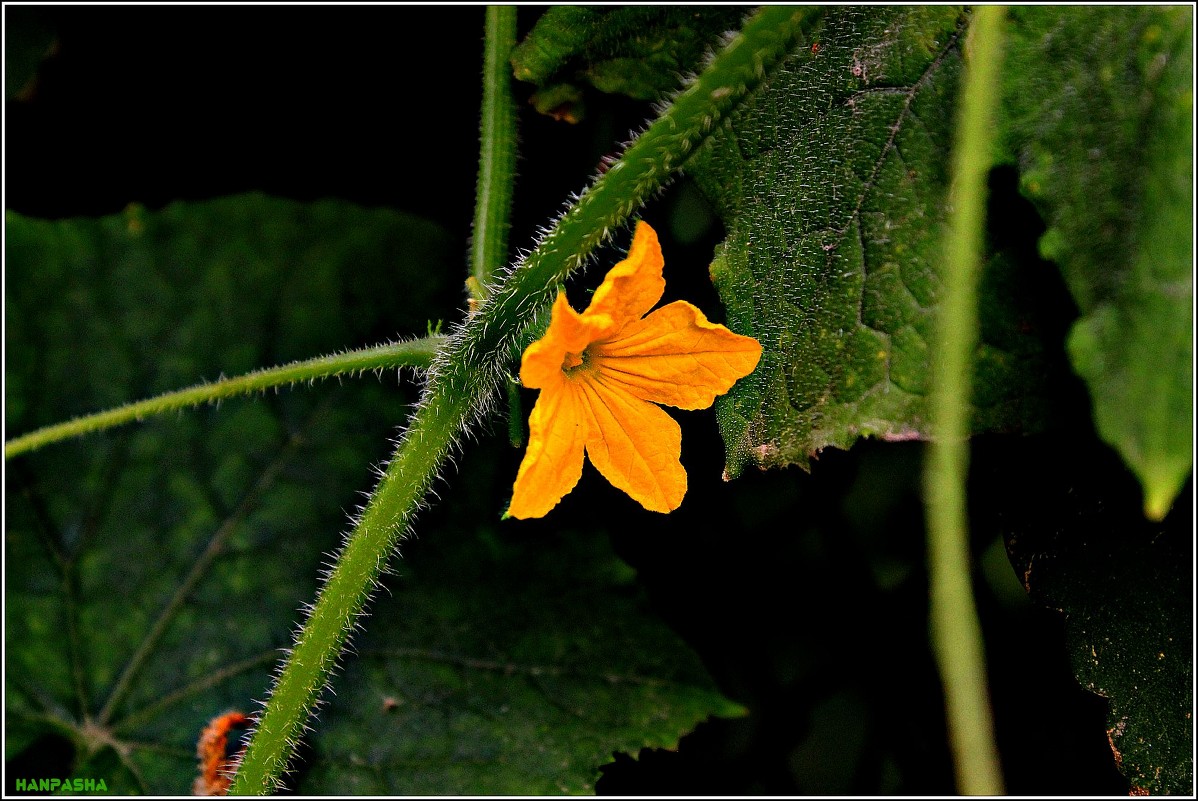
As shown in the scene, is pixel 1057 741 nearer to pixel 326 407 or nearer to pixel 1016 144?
pixel 1016 144

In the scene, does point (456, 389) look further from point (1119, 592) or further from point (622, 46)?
point (1119, 592)

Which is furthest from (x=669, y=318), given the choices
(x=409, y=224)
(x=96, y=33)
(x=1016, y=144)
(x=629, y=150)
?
(x=96, y=33)

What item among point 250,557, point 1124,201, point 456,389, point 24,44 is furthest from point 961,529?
point 24,44

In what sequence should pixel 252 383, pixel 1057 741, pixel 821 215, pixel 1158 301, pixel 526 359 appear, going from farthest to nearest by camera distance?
pixel 1057 741 → pixel 252 383 → pixel 821 215 → pixel 526 359 → pixel 1158 301

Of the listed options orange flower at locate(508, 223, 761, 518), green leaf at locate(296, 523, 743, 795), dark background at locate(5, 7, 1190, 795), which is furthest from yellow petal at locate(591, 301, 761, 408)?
green leaf at locate(296, 523, 743, 795)

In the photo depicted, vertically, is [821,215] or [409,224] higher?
[821,215]

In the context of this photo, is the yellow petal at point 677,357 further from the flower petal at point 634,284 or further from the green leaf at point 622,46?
the green leaf at point 622,46
